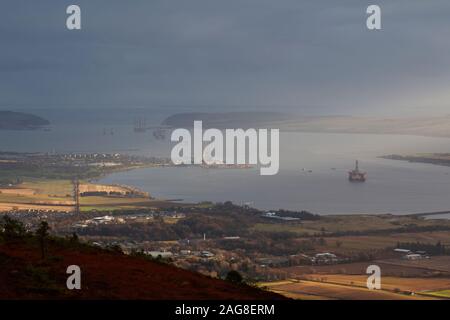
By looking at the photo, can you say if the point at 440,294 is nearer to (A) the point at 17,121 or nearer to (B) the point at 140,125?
(A) the point at 17,121

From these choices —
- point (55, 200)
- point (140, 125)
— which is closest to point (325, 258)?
point (55, 200)

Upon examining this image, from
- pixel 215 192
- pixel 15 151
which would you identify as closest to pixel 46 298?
pixel 215 192

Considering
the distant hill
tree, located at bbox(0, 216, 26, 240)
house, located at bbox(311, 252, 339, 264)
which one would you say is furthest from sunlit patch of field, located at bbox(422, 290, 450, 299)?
the distant hill

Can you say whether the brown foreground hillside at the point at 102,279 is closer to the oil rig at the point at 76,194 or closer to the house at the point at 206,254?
the house at the point at 206,254

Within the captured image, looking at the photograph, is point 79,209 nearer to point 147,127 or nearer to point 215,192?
point 215,192

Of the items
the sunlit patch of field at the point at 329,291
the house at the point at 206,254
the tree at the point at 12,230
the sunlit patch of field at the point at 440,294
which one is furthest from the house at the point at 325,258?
the tree at the point at 12,230
